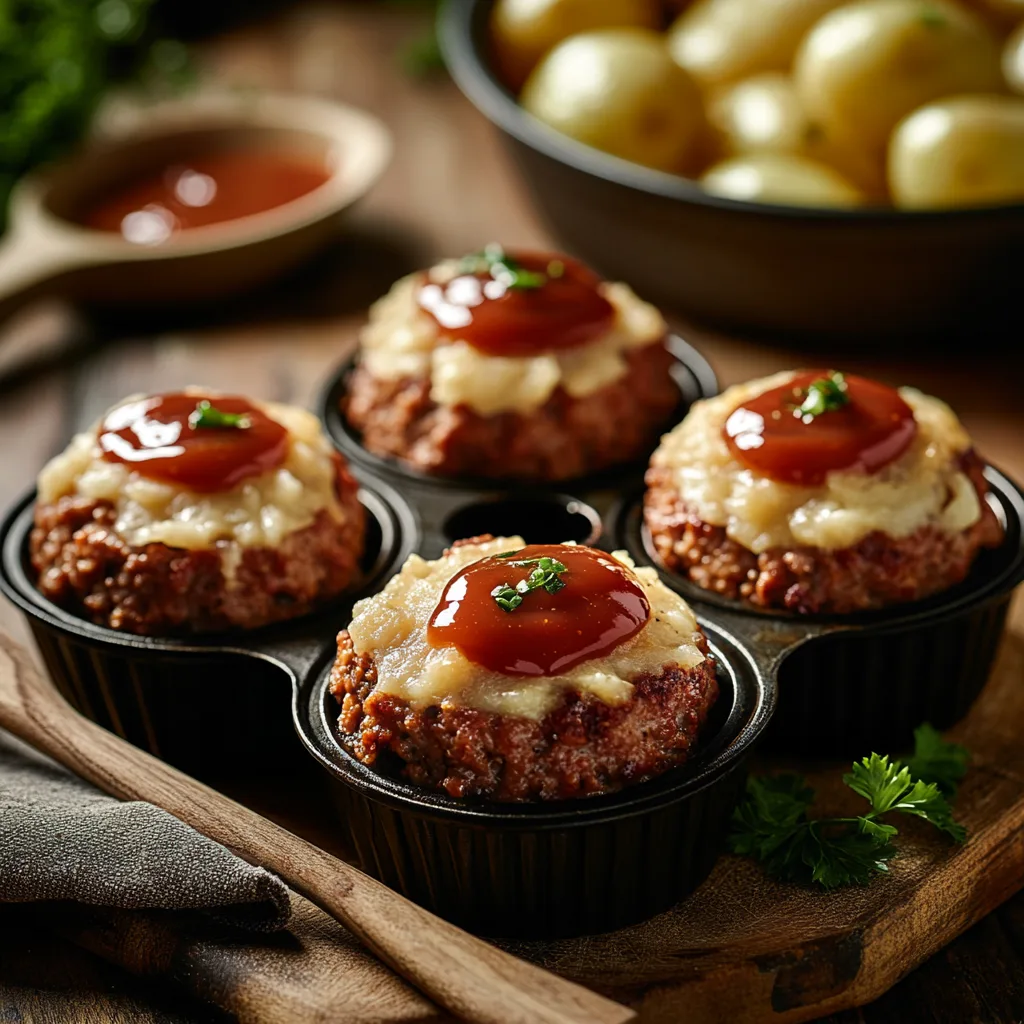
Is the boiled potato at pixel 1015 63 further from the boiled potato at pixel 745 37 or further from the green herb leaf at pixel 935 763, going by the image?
the green herb leaf at pixel 935 763

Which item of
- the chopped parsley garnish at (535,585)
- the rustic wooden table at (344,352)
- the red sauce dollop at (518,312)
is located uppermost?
the chopped parsley garnish at (535,585)

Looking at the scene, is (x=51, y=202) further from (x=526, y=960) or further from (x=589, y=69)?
(x=526, y=960)

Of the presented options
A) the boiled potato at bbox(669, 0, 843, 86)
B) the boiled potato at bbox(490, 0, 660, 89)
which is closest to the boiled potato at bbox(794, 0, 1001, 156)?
the boiled potato at bbox(669, 0, 843, 86)

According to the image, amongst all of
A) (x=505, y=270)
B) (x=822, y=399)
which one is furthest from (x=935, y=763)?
(x=505, y=270)

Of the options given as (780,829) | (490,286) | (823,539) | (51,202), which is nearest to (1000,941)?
(780,829)

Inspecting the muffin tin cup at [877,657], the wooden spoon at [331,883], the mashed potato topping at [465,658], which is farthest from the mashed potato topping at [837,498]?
the wooden spoon at [331,883]

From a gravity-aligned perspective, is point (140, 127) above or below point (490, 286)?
below
